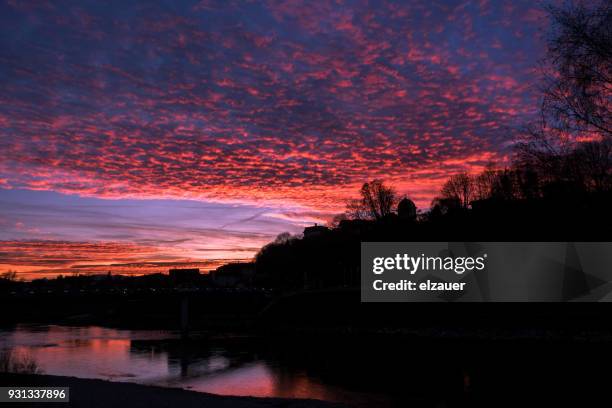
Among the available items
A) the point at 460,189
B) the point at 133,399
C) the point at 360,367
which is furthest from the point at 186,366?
the point at 460,189

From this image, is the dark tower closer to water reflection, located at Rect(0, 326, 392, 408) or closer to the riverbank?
water reflection, located at Rect(0, 326, 392, 408)

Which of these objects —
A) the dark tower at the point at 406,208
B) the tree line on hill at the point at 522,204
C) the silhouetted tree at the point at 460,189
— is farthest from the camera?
the dark tower at the point at 406,208

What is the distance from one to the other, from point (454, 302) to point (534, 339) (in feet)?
61.7

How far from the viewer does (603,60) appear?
19.0m

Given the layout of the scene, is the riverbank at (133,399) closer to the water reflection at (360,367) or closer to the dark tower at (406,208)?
the water reflection at (360,367)

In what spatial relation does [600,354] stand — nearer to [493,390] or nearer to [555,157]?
[493,390]

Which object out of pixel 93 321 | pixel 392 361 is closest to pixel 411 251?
pixel 392 361

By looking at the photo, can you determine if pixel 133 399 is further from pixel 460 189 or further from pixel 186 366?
pixel 460 189

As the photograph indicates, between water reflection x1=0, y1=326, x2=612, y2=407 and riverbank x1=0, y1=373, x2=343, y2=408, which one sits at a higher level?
riverbank x1=0, y1=373, x2=343, y2=408

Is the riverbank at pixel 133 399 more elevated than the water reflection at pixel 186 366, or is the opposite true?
the riverbank at pixel 133 399

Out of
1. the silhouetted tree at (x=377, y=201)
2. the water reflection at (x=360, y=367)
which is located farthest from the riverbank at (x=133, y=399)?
the silhouetted tree at (x=377, y=201)

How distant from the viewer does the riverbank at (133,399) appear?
24.2 metres

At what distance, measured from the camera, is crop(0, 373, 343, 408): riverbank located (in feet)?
79.5

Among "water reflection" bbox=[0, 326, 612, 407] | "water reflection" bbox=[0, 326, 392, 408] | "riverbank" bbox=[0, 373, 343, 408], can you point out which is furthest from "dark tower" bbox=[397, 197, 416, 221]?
"riverbank" bbox=[0, 373, 343, 408]
